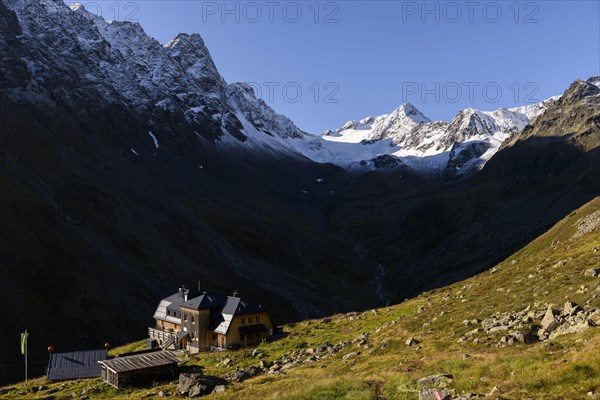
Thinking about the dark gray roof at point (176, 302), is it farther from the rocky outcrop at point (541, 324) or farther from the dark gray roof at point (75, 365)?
the rocky outcrop at point (541, 324)

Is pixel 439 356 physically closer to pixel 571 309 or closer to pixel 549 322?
pixel 549 322

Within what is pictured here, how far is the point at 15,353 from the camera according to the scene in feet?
319

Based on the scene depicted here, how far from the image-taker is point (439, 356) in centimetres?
3198

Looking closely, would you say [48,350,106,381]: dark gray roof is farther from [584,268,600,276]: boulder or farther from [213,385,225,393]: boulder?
[584,268,600,276]: boulder

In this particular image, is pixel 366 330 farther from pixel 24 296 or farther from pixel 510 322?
pixel 24 296

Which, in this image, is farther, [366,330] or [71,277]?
[71,277]

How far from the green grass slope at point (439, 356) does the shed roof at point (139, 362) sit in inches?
83.5

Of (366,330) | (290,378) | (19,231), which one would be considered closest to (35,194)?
(19,231)

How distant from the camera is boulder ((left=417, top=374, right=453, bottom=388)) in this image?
24.8 m

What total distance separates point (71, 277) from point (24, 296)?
13.8 m

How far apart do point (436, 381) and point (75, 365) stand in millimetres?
48196

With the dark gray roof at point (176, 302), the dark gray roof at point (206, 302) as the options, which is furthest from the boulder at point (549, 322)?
the dark gray roof at point (176, 302)

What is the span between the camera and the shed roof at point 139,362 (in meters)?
51.4

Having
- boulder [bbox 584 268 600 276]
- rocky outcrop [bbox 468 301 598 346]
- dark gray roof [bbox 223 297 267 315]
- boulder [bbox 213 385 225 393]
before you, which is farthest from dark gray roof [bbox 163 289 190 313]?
boulder [bbox 584 268 600 276]
